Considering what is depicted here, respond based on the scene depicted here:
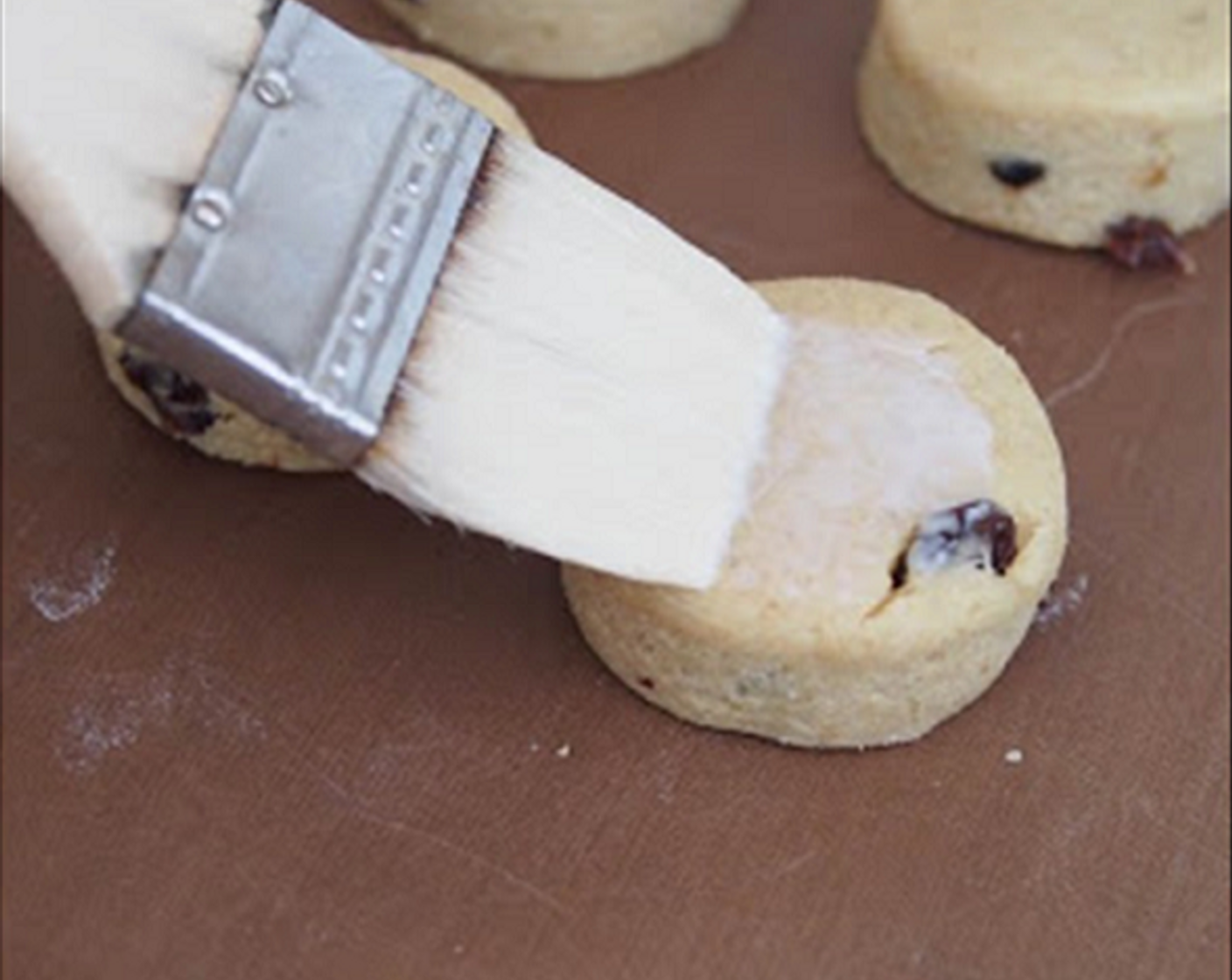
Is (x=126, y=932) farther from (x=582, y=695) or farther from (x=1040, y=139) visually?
(x=1040, y=139)

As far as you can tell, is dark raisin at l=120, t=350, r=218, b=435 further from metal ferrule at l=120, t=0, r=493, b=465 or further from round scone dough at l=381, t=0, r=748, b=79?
round scone dough at l=381, t=0, r=748, b=79

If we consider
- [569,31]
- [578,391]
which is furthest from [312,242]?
[569,31]

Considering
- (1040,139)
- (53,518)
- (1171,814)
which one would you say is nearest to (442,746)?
(53,518)

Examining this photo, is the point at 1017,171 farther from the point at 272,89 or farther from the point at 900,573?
the point at 272,89

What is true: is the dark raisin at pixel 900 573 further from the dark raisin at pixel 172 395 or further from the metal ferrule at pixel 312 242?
the dark raisin at pixel 172 395

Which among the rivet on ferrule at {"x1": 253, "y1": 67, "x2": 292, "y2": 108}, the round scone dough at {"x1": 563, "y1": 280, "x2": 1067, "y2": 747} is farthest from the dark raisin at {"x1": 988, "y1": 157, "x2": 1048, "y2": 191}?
the rivet on ferrule at {"x1": 253, "y1": 67, "x2": 292, "y2": 108}

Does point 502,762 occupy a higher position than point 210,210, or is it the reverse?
point 210,210

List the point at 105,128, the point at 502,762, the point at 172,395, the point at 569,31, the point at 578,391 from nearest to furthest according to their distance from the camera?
1. the point at 105,128
2. the point at 578,391
3. the point at 502,762
4. the point at 172,395
5. the point at 569,31
